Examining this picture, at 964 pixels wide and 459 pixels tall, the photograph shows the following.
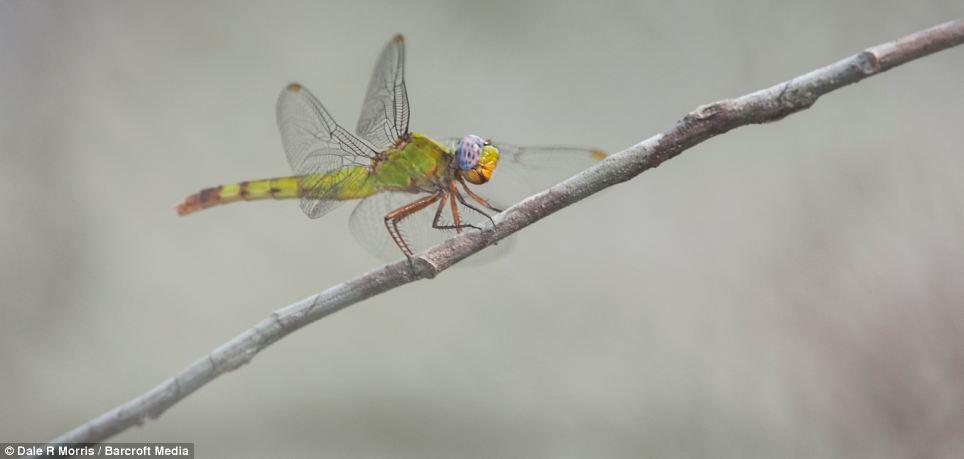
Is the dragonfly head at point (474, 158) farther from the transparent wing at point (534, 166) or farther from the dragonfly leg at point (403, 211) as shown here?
the transparent wing at point (534, 166)

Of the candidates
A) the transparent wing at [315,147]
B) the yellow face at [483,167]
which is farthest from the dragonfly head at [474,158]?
the transparent wing at [315,147]

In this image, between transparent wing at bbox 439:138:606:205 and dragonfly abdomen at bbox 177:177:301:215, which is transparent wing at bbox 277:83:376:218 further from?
transparent wing at bbox 439:138:606:205

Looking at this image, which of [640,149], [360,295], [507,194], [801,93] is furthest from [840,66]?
[507,194]

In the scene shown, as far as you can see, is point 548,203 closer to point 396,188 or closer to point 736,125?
point 736,125

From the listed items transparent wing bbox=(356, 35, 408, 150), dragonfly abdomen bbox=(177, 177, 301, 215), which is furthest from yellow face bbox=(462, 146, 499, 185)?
dragonfly abdomen bbox=(177, 177, 301, 215)

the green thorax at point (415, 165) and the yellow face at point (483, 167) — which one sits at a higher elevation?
the green thorax at point (415, 165)

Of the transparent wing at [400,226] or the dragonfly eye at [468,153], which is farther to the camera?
the transparent wing at [400,226]

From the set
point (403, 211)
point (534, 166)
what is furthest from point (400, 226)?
point (534, 166)

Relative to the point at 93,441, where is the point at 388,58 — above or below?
above
